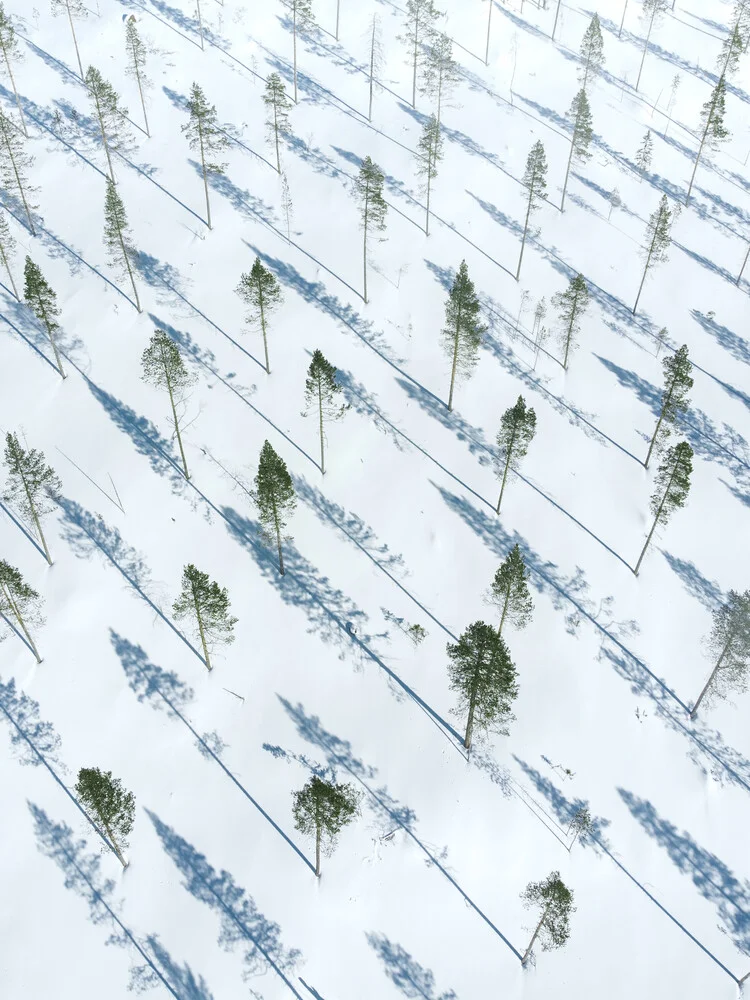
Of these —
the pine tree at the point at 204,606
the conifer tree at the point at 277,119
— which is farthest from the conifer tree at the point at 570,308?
the pine tree at the point at 204,606

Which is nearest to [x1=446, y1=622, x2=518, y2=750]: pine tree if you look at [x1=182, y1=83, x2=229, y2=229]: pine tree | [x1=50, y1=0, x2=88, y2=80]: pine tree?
[x1=182, y1=83, x2=229, y2=229]: pine tree

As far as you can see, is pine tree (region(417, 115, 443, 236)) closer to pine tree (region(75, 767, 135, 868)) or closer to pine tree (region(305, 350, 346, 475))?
pine tree (region(305, 350, 346, 475))

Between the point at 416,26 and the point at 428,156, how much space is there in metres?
21.8

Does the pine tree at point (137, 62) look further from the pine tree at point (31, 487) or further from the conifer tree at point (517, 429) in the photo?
the conifer tree at point (517, 429)

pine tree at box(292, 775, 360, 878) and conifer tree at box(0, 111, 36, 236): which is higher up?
conifer tree at box(0, 111, 36, 236)

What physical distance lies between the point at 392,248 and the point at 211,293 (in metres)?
17.6

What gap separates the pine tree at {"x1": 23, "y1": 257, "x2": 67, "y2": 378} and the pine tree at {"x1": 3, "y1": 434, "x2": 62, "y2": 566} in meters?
8.23

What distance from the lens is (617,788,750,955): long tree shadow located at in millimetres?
39844

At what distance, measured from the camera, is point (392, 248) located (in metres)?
68.3

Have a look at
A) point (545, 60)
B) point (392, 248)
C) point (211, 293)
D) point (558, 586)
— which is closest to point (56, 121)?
point (211, 293)

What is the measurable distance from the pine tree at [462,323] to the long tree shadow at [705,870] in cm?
3196

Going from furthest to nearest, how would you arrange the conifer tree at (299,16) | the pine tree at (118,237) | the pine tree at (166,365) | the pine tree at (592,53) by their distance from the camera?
the pine tree at (592,53) → the conifer tree at (299,16) → the pine tree at (118,237) → the pine tree at (166,365)

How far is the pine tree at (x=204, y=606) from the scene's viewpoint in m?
40.2

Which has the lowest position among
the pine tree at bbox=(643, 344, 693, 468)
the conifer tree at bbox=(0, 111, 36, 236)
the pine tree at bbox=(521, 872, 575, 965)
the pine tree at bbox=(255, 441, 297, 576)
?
the pine tree at bbox=(521, 872, 575, 965)
